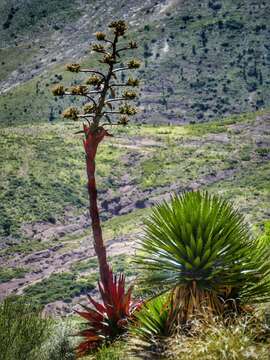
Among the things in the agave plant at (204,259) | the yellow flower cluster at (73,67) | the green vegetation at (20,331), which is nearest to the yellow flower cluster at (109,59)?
the yellow flower cluster at (73,67)

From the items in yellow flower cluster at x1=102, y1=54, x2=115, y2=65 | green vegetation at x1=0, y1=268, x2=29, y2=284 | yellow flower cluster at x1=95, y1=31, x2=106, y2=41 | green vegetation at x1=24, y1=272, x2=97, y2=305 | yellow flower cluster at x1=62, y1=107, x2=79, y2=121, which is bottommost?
green vegetation at x1=24, y1=272, x2=97, y2=305

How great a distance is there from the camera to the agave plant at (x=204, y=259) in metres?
8.80

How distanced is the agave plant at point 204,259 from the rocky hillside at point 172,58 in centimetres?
12366

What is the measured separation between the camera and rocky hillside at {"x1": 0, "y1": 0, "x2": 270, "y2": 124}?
136 meters

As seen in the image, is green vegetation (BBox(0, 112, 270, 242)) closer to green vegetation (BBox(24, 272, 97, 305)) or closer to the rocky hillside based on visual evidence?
green vegetation (BBox(24, 272, 97, 305))

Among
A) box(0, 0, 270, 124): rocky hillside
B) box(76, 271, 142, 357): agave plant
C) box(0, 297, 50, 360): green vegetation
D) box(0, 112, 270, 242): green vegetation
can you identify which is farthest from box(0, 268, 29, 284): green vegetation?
box(76, 271, 142, 357): agave plant

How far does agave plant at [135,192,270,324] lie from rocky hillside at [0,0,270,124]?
123659mm

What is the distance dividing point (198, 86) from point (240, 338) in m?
134

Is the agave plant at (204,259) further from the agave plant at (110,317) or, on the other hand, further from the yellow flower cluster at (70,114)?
the yellow flower cluster at (70,114)

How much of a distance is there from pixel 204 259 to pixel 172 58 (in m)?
141

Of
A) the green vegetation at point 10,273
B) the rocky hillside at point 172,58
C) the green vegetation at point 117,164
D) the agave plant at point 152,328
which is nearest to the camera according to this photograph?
the agave plant at point 152,328

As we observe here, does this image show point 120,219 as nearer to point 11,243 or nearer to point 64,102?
point 11,243

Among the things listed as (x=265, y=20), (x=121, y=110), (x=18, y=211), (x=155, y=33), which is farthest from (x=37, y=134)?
(x=121, y=110)

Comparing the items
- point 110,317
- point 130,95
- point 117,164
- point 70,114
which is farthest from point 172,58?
point 110,317
